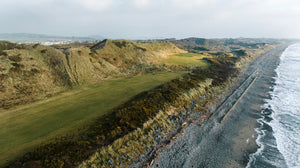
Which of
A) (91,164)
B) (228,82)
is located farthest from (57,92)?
(228,82)

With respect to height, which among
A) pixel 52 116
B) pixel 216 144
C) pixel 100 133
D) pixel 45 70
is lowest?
pixel 216 144

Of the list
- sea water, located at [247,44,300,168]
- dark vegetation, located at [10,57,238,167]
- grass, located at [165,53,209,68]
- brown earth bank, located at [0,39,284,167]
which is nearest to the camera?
dark vegetation, located at [10,57,238,167]

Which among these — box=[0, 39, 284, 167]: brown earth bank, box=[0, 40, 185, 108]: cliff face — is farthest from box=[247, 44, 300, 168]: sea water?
box=[0, 40, 185, 108]: cliff face

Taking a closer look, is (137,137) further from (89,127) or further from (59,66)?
(59,66)

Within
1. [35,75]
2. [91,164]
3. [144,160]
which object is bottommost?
[144,160]

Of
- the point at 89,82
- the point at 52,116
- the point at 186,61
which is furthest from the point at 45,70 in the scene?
the point at 186,61

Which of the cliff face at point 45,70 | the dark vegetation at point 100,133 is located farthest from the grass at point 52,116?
the cliff face at point 45,70

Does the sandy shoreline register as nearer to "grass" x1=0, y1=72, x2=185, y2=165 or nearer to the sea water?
the sea water

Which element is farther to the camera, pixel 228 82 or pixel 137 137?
pixel 228 82

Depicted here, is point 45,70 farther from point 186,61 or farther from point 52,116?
point 186,61
